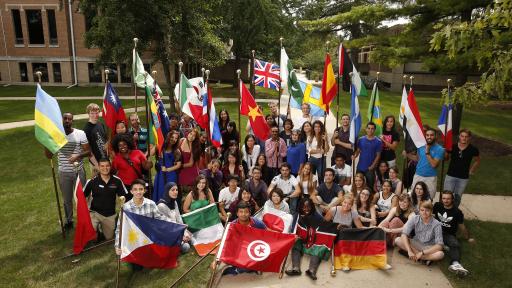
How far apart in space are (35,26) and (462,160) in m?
34.4

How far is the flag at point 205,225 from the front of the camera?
704 cm

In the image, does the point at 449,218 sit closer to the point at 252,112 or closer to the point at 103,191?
the point at 252,112

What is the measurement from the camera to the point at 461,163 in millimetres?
7613

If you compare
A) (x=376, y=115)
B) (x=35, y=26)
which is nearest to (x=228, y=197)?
(x=376, y=115)

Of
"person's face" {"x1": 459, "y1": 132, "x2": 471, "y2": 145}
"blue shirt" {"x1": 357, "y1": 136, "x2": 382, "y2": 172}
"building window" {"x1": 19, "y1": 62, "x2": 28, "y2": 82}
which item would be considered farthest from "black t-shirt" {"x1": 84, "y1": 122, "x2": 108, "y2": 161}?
"building window" {"x1": 19, "y1": 62, "x2": 28, "y2": 82}

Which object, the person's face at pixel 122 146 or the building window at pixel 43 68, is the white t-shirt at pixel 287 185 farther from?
the building window at pixel 43 68

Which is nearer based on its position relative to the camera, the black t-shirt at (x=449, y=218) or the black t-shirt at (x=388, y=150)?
the black t-shirt at (x=449, y=218)

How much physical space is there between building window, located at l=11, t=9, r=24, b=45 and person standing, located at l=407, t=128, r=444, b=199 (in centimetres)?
3459

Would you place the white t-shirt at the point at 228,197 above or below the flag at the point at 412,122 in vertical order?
below

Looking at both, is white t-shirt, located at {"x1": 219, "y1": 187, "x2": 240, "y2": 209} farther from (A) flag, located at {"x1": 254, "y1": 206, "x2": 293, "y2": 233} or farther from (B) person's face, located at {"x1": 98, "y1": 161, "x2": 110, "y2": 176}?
(B) person's face, located at {"x1": 98, "y1": 161, "x2": 110, "y2": 176}

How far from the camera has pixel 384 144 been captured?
Answer: 8.46 metres

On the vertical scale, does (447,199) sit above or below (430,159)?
below

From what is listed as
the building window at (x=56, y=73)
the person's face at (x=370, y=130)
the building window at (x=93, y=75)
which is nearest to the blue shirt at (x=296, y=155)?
the person's face at (x=370, y=130)

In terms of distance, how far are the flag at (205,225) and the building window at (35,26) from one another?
3161cm
